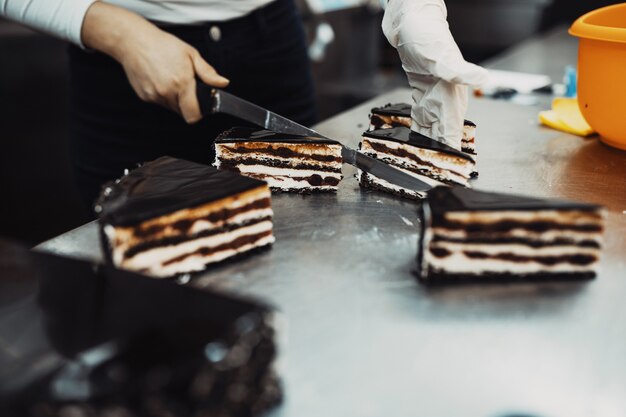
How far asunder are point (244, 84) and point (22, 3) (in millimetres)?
839

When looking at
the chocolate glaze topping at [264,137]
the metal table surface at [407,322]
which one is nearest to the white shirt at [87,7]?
the chocolate glaze topping at [264,137]

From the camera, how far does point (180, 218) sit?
1596mm

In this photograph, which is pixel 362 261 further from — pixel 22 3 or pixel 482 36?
pixel 482 36

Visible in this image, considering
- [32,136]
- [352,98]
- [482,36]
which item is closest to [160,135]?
[32,136]

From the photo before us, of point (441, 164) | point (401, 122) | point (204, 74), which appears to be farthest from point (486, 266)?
point (204, 74)

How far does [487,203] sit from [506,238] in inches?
3.9

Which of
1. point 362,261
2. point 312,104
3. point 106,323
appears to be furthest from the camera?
point 312,104

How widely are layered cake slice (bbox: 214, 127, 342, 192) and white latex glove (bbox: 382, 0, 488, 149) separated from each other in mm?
Answer: 332

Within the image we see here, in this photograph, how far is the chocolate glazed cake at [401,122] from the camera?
7.48ft

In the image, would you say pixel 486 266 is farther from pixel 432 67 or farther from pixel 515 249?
pixel 432 67

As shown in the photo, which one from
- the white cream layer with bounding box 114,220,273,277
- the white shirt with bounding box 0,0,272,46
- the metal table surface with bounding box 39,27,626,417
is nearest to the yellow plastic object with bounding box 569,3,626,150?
the metal table surface with bounding box 39,27,626,417

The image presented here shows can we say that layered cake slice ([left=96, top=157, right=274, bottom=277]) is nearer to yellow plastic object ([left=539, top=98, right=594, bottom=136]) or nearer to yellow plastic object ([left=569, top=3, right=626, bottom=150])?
yellow plastic object ([left=569, top=3, right=626, bottom=150])

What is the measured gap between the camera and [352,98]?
6.34 metres

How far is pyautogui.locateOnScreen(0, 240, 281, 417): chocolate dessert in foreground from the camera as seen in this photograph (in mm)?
958
